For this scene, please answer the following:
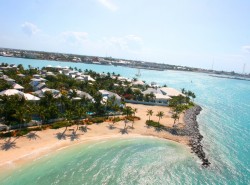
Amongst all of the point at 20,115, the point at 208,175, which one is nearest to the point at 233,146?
the point at 208,175

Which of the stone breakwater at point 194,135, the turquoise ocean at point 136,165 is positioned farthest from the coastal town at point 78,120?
the turquoise ocean at point 136,165

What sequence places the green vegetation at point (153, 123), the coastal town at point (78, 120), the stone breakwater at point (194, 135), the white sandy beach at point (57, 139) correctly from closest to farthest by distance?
the white sandy beach at point (57, 139) < the stone breakwater at point (194, 135) < the coastal town at point (78, 120) < the green vegetation at point (153, 123)

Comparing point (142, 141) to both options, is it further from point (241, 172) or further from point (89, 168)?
point (241, 172)

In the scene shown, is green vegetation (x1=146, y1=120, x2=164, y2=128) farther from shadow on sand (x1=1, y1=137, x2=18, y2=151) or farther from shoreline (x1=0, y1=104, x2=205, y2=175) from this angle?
shadow on sand (x1=1, y1=137, x2=18, y2=151)

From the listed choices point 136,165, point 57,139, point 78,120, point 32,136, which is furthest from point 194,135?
point 32,136

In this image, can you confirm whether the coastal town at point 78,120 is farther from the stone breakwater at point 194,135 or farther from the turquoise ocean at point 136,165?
the turquoise ocean at point 136,165
